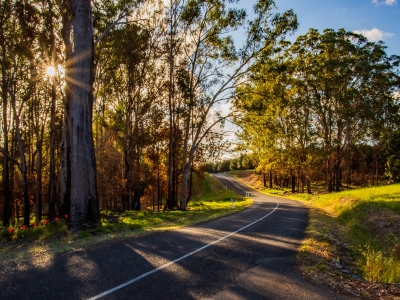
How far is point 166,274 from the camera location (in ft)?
20.5

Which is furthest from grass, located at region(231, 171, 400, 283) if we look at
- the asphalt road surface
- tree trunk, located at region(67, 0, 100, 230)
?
tree trunk, located at region(67, 0, 100, 230)

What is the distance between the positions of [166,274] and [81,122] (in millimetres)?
8362

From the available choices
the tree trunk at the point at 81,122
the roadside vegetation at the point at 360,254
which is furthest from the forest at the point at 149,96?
the roadside vegetation at the point at 360,254

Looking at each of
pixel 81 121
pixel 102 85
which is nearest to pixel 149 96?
pixel 102 85

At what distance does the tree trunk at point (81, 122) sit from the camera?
41.0ft

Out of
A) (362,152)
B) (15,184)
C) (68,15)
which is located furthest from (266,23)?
(362,152)

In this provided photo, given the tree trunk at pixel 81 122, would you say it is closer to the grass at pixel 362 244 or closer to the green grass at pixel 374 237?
the grass at pixel 362 244

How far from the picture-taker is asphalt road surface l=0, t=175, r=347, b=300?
524cm

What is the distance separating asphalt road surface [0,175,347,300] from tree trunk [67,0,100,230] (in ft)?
13.0

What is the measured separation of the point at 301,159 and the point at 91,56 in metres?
35.4

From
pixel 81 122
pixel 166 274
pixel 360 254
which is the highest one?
pixel 81 122

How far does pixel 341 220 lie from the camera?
18.8 meters

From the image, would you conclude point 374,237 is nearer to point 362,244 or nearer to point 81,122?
point 362,244

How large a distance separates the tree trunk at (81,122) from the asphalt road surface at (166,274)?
3966mm
